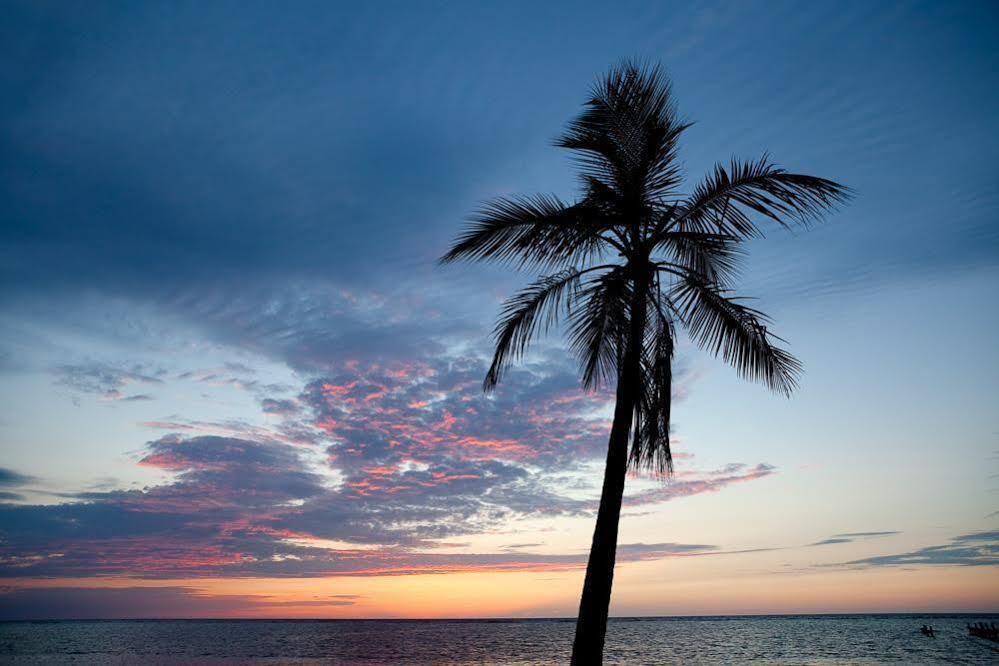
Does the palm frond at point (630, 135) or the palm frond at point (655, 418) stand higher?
the palm frond at point (630, 135)

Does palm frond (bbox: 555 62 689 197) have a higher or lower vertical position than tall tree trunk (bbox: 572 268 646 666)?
higher

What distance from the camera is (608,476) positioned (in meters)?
8.45

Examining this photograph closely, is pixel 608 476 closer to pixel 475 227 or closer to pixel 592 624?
pixel 592 624

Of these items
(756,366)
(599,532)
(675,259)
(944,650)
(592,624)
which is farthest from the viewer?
(944,650)

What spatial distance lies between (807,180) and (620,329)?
3277mm

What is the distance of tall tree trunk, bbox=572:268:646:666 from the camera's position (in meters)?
7.76

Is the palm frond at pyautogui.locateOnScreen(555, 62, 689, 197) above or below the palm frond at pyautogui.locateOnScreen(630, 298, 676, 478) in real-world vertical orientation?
above

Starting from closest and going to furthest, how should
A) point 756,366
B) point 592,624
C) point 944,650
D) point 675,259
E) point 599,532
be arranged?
point 592,624, point 599,532, point 756,366, point 675,259, point 944,650

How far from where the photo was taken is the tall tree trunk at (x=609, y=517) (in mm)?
7762

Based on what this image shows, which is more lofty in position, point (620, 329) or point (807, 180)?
point (807, 180)

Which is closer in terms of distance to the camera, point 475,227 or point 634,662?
point 475,227

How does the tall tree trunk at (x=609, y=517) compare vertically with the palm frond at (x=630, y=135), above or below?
below

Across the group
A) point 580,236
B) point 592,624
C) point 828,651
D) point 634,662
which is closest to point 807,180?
point 580,236

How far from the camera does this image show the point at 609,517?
8.24 meters
